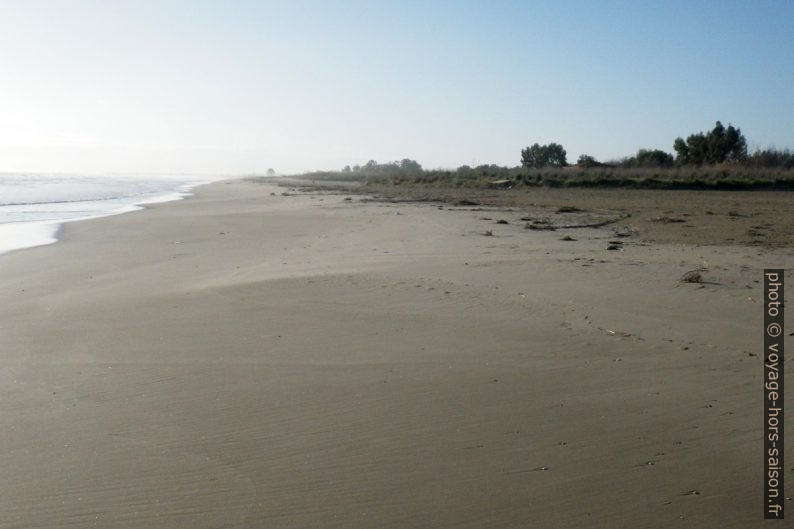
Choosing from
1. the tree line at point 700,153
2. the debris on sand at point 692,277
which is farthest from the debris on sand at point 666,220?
the tree line at point 700,153

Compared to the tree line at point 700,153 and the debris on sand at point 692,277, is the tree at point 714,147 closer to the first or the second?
the tree line at point 700,153

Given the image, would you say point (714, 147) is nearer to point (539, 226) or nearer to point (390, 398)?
point (539, 226)

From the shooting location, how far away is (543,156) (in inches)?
2689

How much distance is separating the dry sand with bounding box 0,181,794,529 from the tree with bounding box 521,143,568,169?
190ft

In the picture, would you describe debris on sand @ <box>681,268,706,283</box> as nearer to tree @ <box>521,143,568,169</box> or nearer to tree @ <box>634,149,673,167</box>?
tree @ <box>634,149,673,167</box>

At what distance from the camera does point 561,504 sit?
3.52m

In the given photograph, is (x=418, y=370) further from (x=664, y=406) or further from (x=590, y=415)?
(x=664, y=406)

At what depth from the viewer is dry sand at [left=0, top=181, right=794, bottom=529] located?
3590 millimetres

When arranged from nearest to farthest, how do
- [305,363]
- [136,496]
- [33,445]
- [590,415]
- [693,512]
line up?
[693,512] → [136,496] → [33,445] → [590,415] → [305,363]

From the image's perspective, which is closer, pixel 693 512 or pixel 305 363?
pixel 693 512

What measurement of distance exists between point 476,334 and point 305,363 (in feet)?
5.60

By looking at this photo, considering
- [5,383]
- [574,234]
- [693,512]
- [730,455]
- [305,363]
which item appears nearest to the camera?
[693,512]

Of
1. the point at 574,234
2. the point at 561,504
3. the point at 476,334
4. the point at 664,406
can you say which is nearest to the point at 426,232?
the point at 574,234

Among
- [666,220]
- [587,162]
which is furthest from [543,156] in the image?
[666,220]
